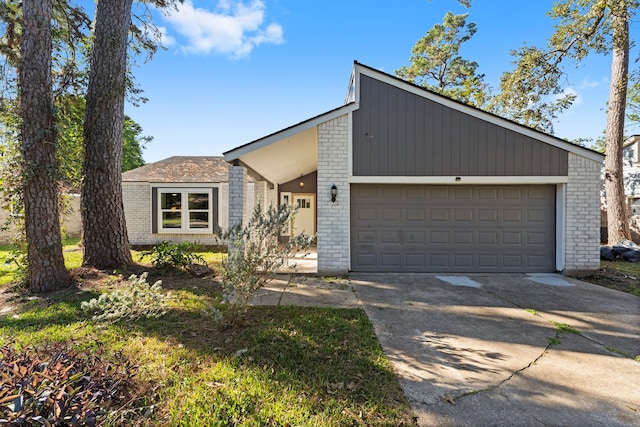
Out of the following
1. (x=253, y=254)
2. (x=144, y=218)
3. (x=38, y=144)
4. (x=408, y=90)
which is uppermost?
(x=408, y=90)

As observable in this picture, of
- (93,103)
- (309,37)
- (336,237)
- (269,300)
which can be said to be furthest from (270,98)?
(269,300)

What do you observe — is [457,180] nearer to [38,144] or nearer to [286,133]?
[286,133]

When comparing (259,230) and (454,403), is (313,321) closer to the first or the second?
(259,230)

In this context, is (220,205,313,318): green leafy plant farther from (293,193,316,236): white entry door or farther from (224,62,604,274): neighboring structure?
(293,193,316,236): white entry door

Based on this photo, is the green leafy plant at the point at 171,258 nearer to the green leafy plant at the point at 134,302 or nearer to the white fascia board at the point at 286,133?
the white fascia board at the point at 286,133

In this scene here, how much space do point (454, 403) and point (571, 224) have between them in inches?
262

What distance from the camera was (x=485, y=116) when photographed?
681 cm

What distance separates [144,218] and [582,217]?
13871mm

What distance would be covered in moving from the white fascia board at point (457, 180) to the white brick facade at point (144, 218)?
21.2 feet

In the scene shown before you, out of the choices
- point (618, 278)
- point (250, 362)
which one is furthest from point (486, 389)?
point (618, 278)

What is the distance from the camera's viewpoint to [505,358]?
310 cm

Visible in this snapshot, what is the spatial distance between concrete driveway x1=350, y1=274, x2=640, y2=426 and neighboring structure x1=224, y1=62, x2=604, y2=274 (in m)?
1.27

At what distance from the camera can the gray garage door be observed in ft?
23.1

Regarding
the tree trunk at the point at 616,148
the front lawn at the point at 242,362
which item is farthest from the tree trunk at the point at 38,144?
the tree trunk at the point at 616,148
